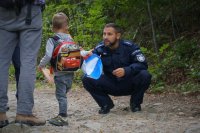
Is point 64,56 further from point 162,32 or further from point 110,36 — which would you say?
point 162,32

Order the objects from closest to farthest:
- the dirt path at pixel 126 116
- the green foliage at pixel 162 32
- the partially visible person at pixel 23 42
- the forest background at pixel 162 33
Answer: the partially visible person at pixel 23 42
the dirt path at pixel 126 116
the forest background at pixel 162 33
the green foliage at pixel 162 32

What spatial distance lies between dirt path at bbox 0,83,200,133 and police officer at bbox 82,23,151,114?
25cm

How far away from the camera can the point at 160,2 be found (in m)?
9.89

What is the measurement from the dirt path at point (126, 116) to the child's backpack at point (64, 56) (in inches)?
28.4

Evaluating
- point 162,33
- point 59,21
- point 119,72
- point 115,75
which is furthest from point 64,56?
point 162,33

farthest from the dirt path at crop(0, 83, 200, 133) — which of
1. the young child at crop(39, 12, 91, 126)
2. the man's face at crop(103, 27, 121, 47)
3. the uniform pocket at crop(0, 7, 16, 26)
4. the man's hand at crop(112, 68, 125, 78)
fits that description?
the uniform pocket at crop(0, 7, 16, 26)

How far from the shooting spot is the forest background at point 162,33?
935 centimetres

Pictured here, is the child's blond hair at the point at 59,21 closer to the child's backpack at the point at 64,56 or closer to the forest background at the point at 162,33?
the child's backpack at the point at 64,56

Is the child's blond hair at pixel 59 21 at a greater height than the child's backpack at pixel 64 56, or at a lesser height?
greater

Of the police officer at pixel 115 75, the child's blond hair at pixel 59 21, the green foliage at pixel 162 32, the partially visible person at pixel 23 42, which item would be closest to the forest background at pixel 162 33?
the green foliage at pixel 162 32

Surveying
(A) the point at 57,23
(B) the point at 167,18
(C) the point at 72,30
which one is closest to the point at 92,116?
(A) the point at 57,23

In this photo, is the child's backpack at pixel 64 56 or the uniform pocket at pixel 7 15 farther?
the child's backpack at pixel 64 56

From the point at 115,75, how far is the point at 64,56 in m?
1.08

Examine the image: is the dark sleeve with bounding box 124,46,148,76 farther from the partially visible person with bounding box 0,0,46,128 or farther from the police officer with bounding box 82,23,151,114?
the partially visible person with bounding box 0,0,46,128
